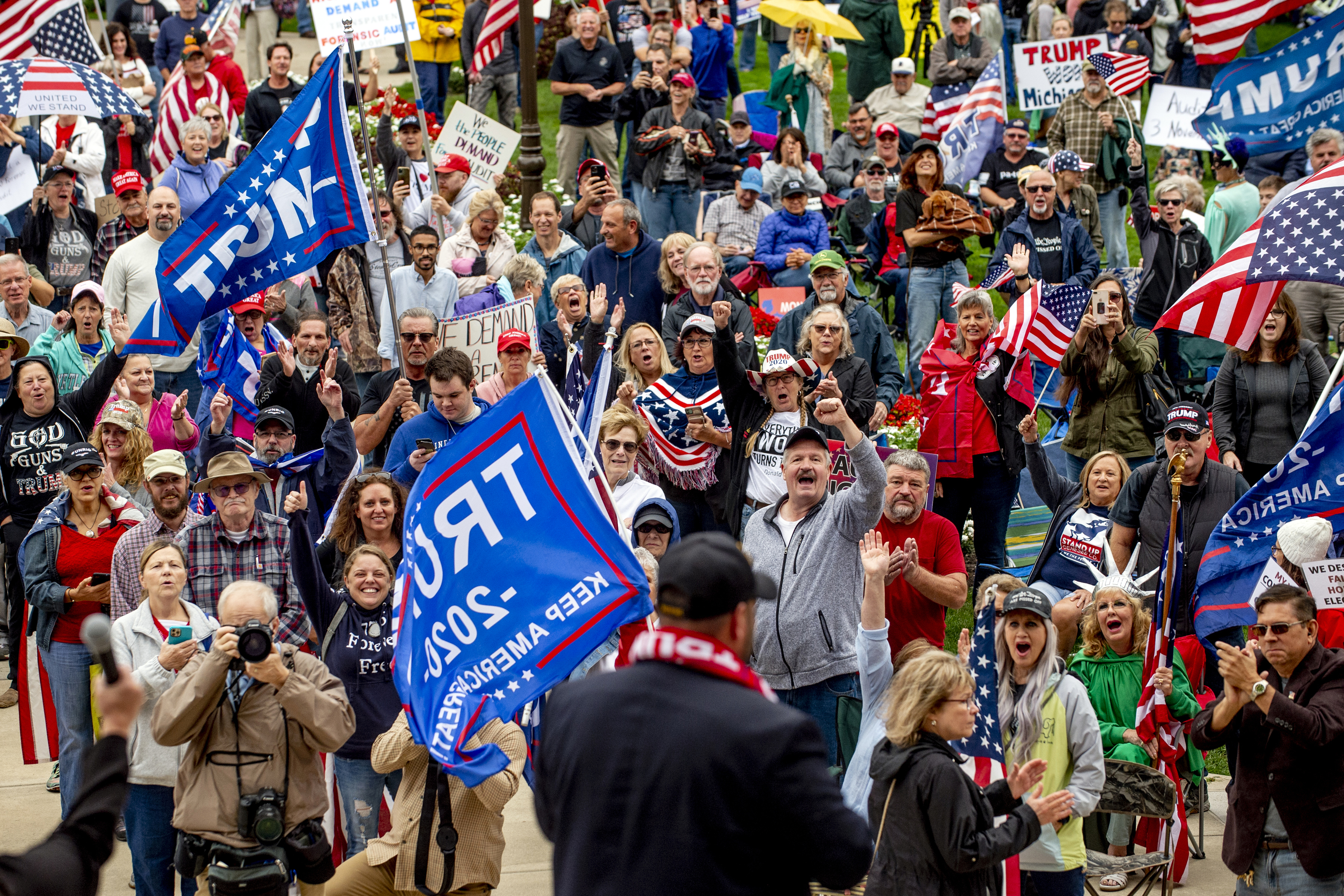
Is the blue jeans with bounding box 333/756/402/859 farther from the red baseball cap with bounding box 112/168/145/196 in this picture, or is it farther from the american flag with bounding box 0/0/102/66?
the american flag with bounding box 0/0/102/66

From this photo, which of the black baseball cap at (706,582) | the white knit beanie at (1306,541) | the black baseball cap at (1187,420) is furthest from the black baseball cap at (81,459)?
the white knit beanie at (1306,541)

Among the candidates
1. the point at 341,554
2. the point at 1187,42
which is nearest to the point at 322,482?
the point at 341,554

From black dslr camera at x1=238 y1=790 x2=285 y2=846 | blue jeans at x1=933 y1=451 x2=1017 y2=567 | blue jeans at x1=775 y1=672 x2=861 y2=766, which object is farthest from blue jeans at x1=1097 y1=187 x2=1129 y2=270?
black dslr camera at x1=238 y1=790 x2=285 y2=846

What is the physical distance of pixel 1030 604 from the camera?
688cm

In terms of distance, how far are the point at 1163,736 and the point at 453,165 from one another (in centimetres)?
→ 896

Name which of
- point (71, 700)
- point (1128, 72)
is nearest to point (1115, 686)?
point (71, 700)

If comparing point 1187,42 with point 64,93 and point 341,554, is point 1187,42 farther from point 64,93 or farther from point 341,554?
point 341,554

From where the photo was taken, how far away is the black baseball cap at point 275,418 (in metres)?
9.19

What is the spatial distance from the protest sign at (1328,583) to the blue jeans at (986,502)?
3190mm

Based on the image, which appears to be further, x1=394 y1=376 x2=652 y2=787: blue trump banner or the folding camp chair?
the folding camp chair

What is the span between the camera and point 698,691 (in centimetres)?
358

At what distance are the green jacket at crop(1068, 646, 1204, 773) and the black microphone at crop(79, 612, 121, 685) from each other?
5.45 m

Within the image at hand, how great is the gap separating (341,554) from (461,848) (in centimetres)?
214

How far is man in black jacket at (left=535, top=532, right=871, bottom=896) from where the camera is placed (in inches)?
139
